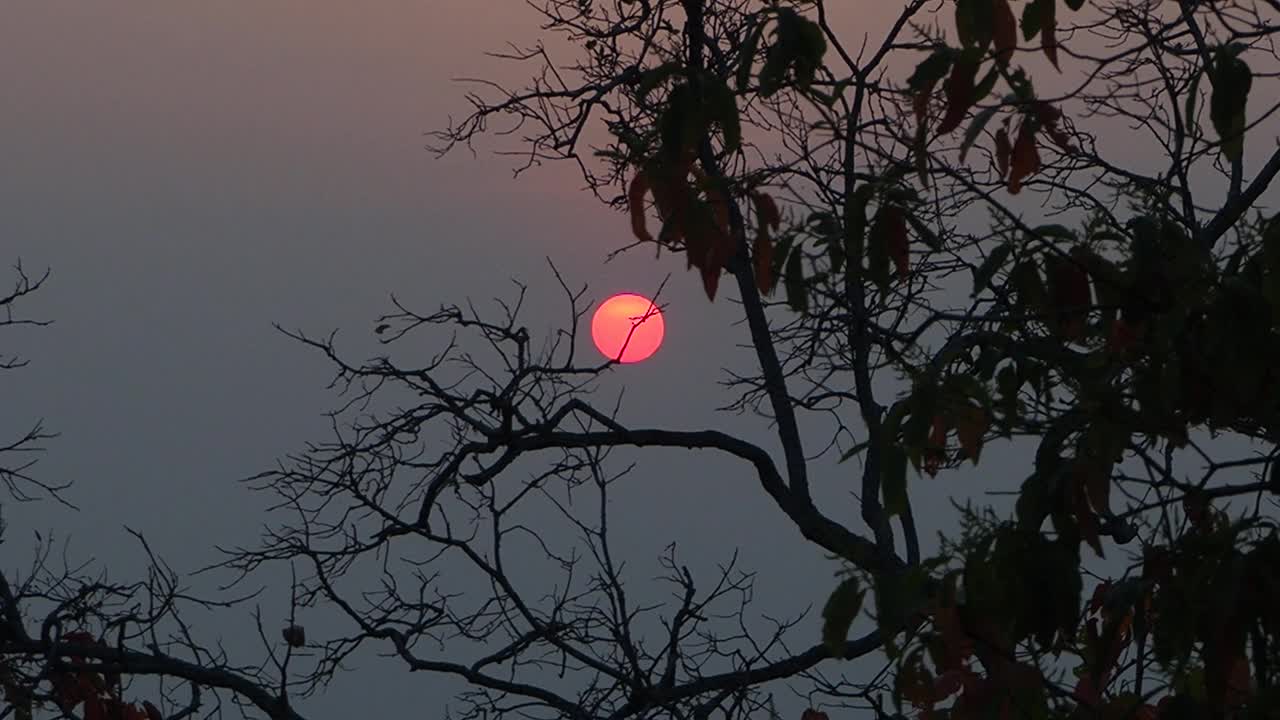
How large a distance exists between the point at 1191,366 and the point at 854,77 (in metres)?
0.79

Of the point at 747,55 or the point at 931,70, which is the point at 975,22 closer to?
the point at 931,70

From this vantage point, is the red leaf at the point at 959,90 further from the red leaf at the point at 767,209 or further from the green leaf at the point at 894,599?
the green leaf at the point at 894,599

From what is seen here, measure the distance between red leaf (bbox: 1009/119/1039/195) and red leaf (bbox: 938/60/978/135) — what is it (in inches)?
14.2

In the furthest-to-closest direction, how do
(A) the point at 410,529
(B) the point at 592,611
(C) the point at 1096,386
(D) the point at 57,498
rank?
(D) the point at 57,498 → (A) the point at 410,529 → (B) the point at 592,611 → (C) the point at 1096,386

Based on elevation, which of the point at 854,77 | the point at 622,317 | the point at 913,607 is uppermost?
the point at 622,317

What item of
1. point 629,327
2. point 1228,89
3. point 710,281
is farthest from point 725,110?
point 629,327

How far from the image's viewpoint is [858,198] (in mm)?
2484

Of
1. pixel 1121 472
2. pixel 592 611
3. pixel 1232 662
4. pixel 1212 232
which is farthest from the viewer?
pixel 592 611

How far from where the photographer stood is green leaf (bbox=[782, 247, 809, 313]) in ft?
8.65

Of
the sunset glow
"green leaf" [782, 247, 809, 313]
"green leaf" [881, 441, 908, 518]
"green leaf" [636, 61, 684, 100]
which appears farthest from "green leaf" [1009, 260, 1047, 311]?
the sunset glow

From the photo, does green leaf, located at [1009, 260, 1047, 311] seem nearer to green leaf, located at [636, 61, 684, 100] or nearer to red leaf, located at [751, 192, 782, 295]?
red leaf, located at [751, 192, 782, 295]

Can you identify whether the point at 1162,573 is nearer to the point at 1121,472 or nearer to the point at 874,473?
the point at 1121,472

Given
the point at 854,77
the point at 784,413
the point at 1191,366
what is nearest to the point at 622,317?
the point at 784,413

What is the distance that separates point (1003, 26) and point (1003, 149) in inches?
21.0
